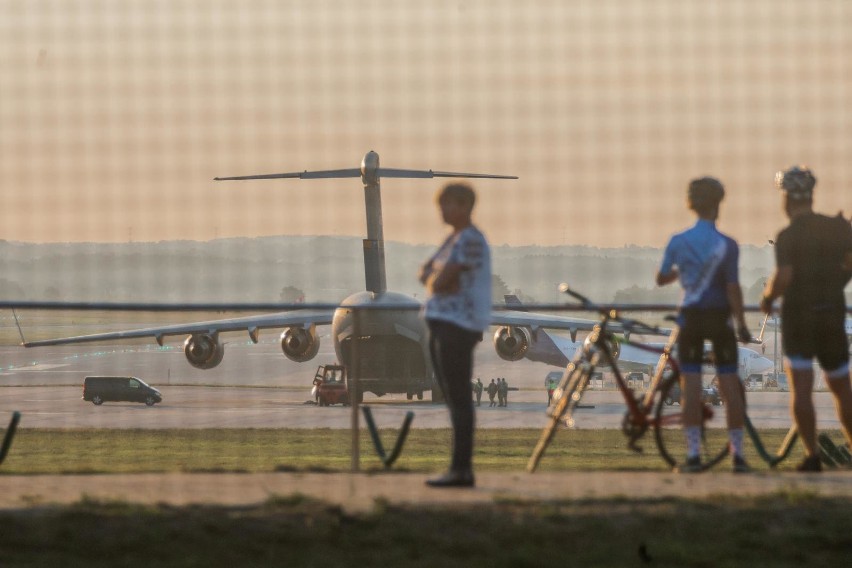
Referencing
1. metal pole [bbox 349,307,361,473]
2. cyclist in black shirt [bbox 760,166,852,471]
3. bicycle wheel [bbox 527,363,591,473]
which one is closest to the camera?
cyclist in black shirt [bbox 760,166,852,471]

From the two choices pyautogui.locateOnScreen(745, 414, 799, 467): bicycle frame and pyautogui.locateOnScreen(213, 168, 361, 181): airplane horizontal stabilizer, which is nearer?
pyautogui.locateOnScreen(745, 414, 799, 467): bicycle frame

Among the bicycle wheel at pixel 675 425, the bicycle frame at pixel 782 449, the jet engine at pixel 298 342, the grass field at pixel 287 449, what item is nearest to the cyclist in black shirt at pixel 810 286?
the bicycle wheel at pixel 675 425

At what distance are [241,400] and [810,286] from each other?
3812 cm

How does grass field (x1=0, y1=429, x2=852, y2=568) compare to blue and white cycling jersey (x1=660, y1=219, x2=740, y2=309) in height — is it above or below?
below

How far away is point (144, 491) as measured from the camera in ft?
25.3

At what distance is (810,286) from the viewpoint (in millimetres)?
8594

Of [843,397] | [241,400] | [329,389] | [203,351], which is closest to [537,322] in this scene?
[329,389]

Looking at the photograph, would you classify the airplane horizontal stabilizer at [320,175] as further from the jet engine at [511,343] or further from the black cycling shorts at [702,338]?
the black cycling shorts at [702,338]

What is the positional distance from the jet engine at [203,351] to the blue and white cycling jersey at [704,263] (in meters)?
28.2

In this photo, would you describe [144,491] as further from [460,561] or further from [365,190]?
[365,190]

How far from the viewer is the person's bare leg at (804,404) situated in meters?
8.68

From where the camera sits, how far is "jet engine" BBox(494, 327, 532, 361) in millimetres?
40125

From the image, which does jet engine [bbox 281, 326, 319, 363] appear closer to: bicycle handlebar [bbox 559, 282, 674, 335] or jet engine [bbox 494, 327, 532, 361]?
jet engine [bbox 494, 327, 532, 361]

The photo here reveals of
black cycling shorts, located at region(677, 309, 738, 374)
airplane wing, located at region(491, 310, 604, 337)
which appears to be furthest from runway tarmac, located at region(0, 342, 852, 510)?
airplane wing, located at region(491, 310, 604, 337)
